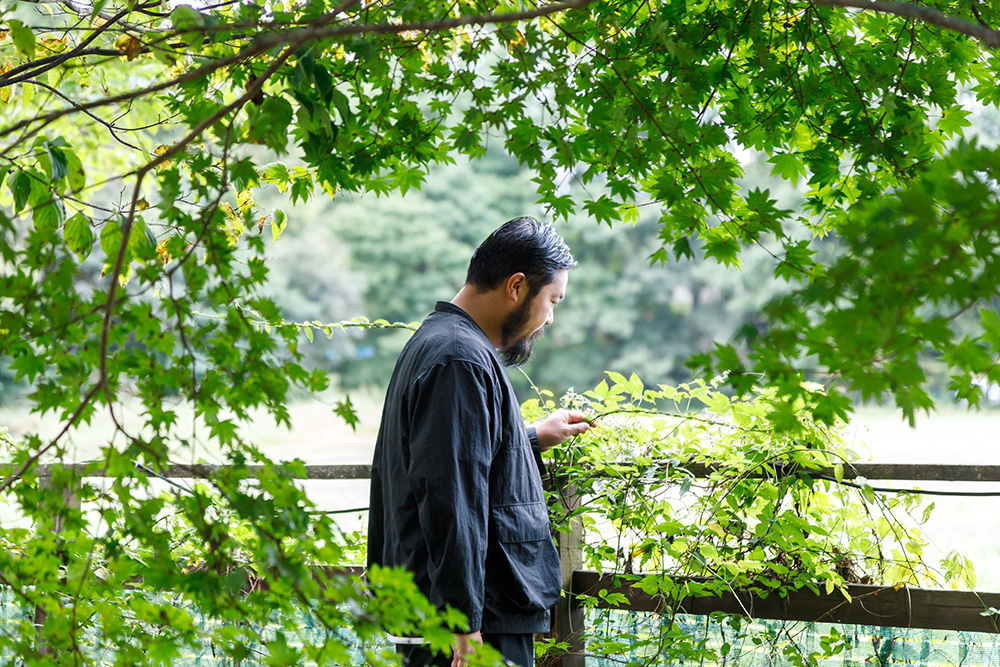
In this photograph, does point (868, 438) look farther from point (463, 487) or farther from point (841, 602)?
point (463, 487)

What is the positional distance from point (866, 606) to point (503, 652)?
93cm

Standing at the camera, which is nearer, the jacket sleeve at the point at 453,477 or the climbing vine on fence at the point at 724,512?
the jacket sleeve at the point at 453,477

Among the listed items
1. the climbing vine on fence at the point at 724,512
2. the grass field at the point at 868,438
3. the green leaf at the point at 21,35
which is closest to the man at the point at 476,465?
the climbing vine on fence at the point at 724,512

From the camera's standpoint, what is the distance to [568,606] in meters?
2.21

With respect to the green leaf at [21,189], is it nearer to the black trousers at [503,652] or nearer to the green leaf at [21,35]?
the green leaf at [21,35]

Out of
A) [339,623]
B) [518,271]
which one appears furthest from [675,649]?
[339,623]

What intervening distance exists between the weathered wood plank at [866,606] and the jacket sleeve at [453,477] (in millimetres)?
668

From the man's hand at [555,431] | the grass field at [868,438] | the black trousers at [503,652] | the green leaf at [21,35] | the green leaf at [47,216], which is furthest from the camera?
the grass field at [868,438]

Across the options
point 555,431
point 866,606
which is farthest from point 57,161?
point 866,606

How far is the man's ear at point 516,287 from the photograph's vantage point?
6.42 ft

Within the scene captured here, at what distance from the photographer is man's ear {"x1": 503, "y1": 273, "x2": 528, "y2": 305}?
1957 mm

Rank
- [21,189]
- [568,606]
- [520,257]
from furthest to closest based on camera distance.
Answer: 1. [568,606]
2. [520,257]
3. [21,189]

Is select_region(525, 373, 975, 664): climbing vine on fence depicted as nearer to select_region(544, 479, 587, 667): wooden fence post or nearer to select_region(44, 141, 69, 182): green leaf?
select_region(544, 479, 587, 667): wooden fence post

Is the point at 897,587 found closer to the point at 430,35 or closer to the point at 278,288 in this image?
the point at 430,35
